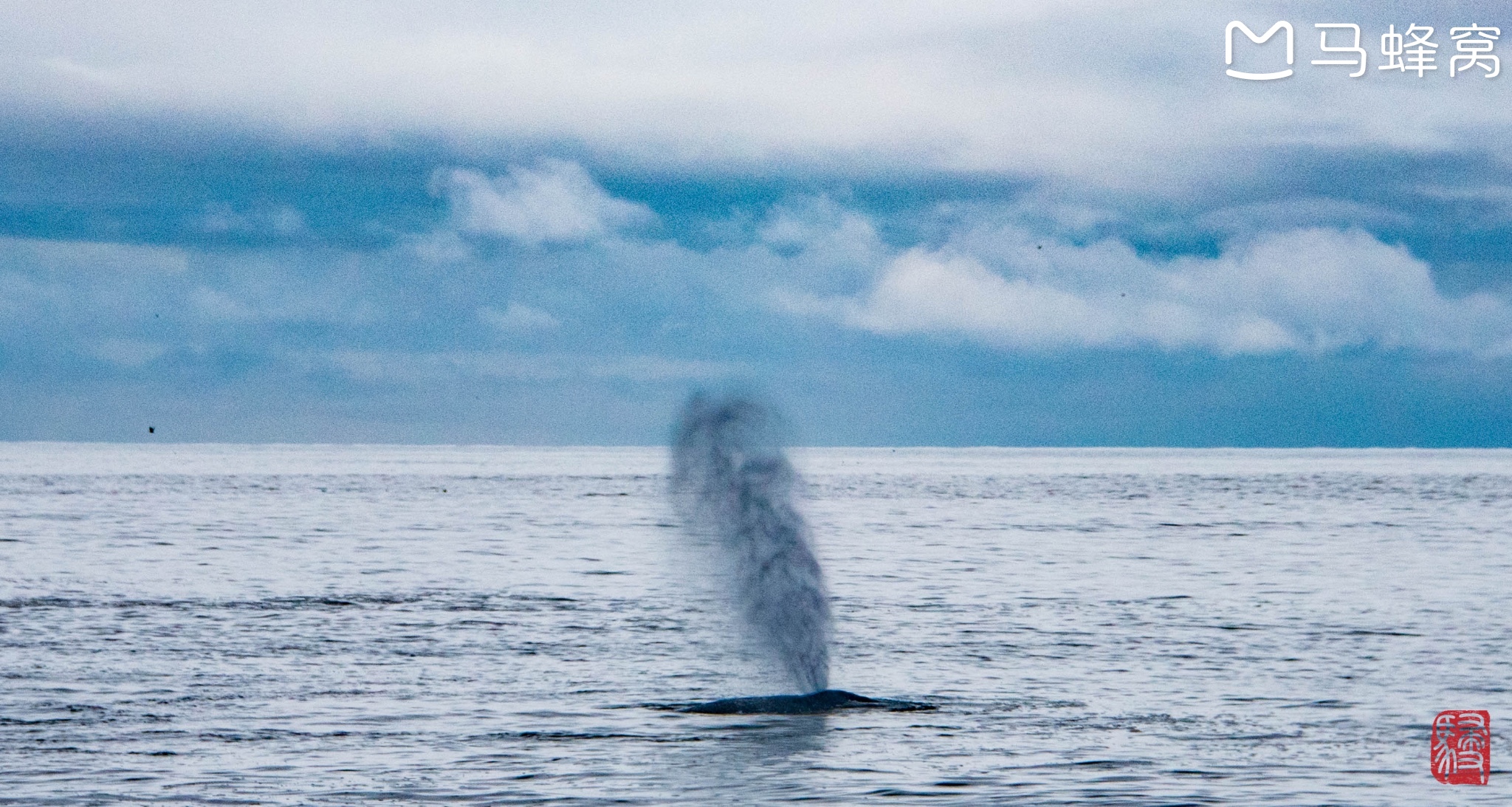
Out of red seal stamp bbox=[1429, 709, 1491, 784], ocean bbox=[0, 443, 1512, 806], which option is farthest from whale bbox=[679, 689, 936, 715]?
red seal stamp bbox=[1429, 709, 1491, 784]

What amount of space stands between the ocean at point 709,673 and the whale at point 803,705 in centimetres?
54

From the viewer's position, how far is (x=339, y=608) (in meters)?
42.2

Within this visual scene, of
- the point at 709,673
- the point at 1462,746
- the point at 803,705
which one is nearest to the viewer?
the point at 1462,746

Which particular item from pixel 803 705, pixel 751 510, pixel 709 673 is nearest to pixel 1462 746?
pixel 803 705

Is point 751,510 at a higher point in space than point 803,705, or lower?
higher

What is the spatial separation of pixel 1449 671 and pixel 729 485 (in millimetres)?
13789

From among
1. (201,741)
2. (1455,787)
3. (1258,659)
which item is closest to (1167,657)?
(1258,659)

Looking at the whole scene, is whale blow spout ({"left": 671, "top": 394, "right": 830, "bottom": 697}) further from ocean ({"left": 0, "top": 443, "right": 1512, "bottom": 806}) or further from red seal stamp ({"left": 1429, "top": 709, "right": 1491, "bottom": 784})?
red seal stamp ({"left": 1429, "top": 709, "right": 1491, "bottom": 784})

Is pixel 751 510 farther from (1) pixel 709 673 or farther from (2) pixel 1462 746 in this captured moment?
(2) pixel 1462 746

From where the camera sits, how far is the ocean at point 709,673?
2062 centimetres

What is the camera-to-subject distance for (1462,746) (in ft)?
74.3

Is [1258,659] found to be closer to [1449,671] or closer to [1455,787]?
[1449,671]

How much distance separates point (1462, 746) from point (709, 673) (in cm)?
1317

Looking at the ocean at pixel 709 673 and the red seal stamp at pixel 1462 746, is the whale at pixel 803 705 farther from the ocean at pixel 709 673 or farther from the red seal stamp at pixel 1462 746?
the red seal stamp at pixel 1462 746
